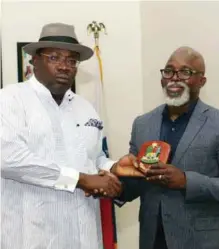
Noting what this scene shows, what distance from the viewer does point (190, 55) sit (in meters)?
2.12

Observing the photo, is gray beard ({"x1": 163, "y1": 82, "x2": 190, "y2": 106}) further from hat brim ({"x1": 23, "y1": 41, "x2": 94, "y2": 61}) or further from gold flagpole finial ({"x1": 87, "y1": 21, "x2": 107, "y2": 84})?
gold flagpole finial ({"x1": 87, "y1": 21, "x2": 107, "y2": 84})

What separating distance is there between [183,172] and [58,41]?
0.92 metres

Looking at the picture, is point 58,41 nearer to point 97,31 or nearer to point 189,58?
point 189,58

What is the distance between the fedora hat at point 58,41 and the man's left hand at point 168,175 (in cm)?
76

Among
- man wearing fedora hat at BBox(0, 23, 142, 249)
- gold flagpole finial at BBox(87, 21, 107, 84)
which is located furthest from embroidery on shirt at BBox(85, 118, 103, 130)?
gold flagpole finial at BBox(87, 21, 107, 84)

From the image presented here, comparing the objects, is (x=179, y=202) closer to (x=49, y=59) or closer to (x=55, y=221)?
(x=55, y=221)

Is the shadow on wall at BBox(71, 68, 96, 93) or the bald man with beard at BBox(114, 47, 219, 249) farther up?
the shadow on wall at BBox(71, 68, 96, 93)

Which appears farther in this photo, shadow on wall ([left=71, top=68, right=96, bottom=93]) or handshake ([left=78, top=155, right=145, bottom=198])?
shadow on wall ([left=71, top=68, right=96, bottom=93])

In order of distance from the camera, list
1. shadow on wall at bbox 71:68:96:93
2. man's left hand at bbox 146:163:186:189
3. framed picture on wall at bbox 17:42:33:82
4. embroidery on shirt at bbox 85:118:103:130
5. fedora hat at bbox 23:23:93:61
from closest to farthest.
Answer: man's left hand at bbox 146:163:186:189 < fedora hat at bbox 23:23:93:61 < embroidery on shirt at bbox 85:118:103:130 < framed picture on wall at bbox 17:42:33:82 < shadow on wall at bbox 71:68:96:93

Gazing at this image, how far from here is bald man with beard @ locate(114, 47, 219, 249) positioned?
6.31ft

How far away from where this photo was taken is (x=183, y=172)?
6.31 feet

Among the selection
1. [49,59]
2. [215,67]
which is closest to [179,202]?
[49,59]

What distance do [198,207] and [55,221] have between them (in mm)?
686

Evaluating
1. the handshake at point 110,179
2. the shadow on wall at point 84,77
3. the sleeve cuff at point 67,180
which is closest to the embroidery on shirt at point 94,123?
the handshake at point 110,179
